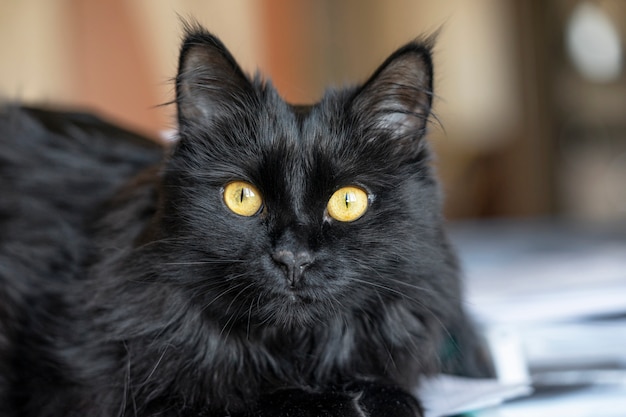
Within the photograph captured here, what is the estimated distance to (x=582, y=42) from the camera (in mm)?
4734

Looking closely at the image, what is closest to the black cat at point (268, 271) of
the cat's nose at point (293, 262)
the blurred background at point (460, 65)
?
the cat's nose at point (293, 262)

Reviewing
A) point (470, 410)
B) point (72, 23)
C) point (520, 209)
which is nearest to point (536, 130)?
point (520, 209)

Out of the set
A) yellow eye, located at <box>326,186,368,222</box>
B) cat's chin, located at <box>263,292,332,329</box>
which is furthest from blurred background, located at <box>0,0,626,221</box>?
cat's chin, located at <box>263,292,332,329</box>

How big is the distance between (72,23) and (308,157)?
3.44 meters

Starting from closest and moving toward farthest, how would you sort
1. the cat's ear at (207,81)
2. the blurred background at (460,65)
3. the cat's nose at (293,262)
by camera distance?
the cat's nose at (293,262) → the cat's ear at (207,81) → the blurred background at (460,65)

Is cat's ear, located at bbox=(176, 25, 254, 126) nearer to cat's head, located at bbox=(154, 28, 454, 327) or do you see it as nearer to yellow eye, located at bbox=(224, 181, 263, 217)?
cat's head, located at bbox=(154, 28, 454, 327)

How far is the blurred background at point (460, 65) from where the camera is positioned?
4.04 m

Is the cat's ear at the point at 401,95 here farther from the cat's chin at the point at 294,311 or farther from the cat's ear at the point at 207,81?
the cat's chin at the point at 294,311

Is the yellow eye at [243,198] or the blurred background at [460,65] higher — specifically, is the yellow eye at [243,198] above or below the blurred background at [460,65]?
below

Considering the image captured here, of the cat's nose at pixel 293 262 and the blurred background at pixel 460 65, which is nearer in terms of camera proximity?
the cat's nose at pixel 293 262

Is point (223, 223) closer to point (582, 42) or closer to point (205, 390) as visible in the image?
point (205, 390)

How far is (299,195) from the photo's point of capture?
3.58 feet

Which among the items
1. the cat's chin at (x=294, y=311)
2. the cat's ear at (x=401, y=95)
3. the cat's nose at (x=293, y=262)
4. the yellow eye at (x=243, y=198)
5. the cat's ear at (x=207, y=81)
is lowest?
the cat's chin at (x=294, y=311)

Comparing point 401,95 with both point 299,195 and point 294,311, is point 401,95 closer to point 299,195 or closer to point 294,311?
point 299,195
